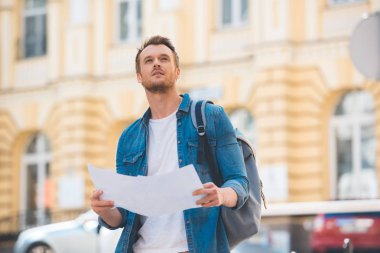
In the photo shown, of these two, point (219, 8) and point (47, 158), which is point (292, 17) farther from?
point (47, 158)

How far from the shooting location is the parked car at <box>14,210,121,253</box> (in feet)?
53.8

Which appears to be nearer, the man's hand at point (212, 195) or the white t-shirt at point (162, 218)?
the man's hand at point (212, 195)

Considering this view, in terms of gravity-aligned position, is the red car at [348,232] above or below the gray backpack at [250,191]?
below

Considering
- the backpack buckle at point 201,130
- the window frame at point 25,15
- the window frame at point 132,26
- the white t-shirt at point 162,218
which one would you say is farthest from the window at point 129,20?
the backpack buckle at point 201,130

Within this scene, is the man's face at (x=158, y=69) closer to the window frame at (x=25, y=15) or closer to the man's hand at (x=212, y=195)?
the man's hand at (x=212, y=195)

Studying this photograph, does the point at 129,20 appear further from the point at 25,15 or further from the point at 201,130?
the point at 201,130

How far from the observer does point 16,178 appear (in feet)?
103

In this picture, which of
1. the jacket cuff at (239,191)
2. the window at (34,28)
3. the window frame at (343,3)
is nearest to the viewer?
the jacket cuff at (239,191)

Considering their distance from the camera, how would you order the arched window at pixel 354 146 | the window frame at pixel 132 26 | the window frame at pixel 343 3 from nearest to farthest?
the arched window at pixel 354 146 → the window frame at pixel 343 3 → the window frame at pixel 132 26

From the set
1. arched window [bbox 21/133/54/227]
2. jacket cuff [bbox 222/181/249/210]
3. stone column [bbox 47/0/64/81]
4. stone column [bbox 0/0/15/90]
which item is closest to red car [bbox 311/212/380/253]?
jacket cuff [bbox 222/181/249/210]

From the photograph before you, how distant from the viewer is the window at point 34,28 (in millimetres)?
31375

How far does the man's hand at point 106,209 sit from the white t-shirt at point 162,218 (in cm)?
12

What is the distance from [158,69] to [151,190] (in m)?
0.51

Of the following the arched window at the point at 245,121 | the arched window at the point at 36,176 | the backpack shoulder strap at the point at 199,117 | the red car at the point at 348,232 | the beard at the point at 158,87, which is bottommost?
the arched window at the point at 36,176
